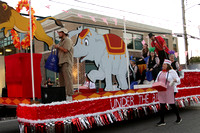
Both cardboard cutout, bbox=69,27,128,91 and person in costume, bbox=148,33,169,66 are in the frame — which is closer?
cardboard cutout, bbox=69,27,128,91

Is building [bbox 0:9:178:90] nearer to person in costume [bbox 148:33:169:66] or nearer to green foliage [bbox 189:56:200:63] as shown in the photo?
green foliage [bbox 189:56:200:63]

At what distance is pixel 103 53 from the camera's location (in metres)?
6.90

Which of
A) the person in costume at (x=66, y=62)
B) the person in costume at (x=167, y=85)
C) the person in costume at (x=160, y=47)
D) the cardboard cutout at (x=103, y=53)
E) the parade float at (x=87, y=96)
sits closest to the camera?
the parade float at (x=87, y=96)

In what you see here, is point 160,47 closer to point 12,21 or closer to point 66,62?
point 66,62

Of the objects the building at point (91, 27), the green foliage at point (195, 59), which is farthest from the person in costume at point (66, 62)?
the green foliage at point (195, 59)

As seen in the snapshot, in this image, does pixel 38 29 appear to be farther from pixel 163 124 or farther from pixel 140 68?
pixel 140 68

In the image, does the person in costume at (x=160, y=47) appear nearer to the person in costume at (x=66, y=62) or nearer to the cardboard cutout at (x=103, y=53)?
the cardboard cutout at (x=103, y=53)

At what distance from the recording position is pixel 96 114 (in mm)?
5234

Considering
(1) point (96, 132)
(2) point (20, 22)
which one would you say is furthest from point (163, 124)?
(2) point (20, 22)

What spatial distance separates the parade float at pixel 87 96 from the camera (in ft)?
14.4

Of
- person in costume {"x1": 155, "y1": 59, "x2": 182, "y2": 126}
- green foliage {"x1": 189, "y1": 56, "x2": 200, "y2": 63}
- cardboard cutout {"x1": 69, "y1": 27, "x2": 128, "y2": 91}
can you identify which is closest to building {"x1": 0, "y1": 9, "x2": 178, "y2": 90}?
green foliage {"x1": 189, "y1": 56, "x2": 200, "y2": 63}

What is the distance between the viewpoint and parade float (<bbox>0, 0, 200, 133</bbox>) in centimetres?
440

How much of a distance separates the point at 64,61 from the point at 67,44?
43cm

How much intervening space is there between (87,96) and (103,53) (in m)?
2.06
